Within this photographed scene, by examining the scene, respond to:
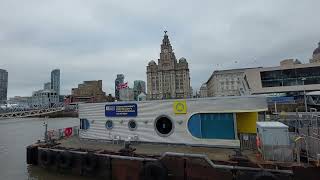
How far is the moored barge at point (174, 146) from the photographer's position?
12.6 meters

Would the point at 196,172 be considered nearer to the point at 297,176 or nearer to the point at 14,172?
the point at 297,176

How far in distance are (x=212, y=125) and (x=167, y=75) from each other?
547ft

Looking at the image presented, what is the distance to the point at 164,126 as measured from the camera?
18.2 m

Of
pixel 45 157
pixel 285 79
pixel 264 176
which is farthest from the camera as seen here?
pixel 285 79

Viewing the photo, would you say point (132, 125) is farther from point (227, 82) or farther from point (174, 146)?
point (227, 82)

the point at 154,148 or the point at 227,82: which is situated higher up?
the point at 227,82

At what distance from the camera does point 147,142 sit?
18.6m

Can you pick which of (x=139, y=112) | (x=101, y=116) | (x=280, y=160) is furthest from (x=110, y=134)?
(x=280, y=160)

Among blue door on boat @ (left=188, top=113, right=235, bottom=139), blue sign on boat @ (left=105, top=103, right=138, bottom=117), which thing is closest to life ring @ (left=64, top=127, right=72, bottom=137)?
blue sign on boat @ (left=105, top=103, right=138, bottom=117)

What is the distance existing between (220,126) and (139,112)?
19.6 feet

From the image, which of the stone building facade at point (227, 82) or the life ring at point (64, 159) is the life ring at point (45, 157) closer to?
the life ring at point (64, 159)

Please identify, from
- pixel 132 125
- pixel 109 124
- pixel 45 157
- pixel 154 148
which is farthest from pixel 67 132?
pixel 154 148

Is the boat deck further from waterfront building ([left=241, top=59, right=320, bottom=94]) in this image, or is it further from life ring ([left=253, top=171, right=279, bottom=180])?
waterfront building ([left=241, top=59, right=320, bottom=94])

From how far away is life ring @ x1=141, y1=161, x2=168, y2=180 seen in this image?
14.1 metres
